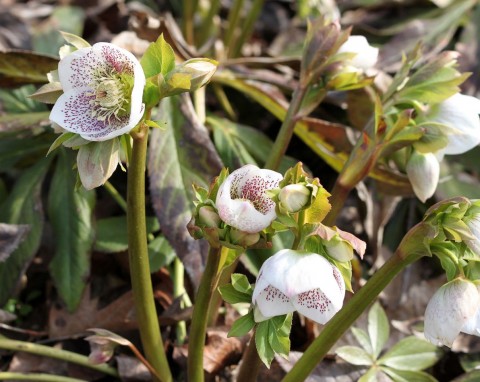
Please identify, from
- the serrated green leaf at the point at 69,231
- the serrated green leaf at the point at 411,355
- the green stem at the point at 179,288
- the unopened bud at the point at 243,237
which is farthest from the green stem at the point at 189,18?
the unopened bud at the point at 243,237

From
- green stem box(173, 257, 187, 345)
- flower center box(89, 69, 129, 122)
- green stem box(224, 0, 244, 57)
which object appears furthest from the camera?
green stem box(224, 0, 244, 57)

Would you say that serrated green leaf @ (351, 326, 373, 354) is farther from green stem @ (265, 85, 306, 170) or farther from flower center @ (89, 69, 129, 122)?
flower center @ (89, 69, 129, 122)

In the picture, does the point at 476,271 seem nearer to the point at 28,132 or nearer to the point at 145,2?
the point at 28,132

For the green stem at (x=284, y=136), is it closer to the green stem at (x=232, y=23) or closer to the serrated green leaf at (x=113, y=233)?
the serrated green leaf at (x=113, y=233)

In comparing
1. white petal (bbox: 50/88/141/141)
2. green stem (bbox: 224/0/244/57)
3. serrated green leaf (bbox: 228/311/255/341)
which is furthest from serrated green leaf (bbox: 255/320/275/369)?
green stem (bbox: 224/0/244/57)

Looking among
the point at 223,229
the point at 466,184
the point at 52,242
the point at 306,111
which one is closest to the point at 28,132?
the point at 52,242

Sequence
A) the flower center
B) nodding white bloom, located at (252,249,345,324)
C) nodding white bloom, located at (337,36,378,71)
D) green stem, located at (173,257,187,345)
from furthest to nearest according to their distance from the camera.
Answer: green stem, located at (173,257,187,345) → nodding white bloom, located at (337,36,378,71) → the flower center → nodding white bloom, located at (252,249,345,324)
